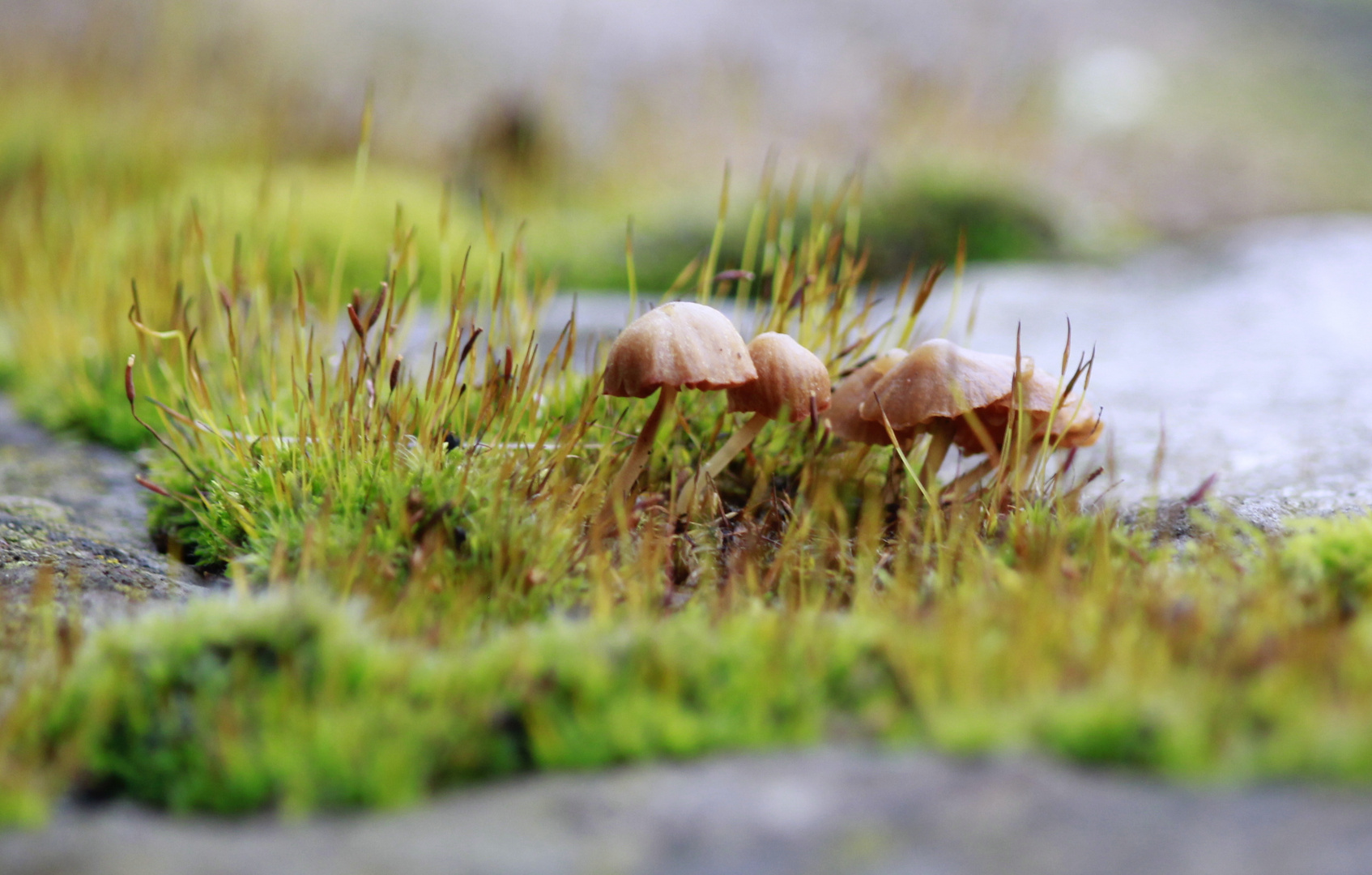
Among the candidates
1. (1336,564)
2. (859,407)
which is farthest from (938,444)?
(1336,564)

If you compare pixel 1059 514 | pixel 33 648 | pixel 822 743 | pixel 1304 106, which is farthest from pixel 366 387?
pixel 1304 106

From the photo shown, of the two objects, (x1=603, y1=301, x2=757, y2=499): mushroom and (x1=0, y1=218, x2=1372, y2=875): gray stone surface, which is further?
(x1=603, y1=301, x2=757, y2=499): mushroom

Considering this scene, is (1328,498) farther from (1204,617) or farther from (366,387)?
(366,387)

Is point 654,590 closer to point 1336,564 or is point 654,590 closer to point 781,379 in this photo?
point 781,379

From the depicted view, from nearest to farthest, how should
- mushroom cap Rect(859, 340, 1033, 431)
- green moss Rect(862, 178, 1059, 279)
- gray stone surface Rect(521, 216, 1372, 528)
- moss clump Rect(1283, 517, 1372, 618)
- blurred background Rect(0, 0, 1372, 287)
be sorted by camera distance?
moss clump Rect(1283, 517, 1372, 618) < mushroom cap Rect(859, 340, 1033, 431) < gray stone surface Rect(521, 216, 1372, 528) < green moss Rect(862, 178, 1059, 279) < blurred background Rect(0, 0, 1372, 287)

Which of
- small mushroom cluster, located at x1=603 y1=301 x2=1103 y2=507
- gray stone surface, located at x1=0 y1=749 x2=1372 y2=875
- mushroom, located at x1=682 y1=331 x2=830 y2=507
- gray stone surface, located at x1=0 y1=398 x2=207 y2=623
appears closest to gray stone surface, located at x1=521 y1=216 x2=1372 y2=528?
small mushroom cluster, located at x1=603 y1=301 x2=1103 y2=507

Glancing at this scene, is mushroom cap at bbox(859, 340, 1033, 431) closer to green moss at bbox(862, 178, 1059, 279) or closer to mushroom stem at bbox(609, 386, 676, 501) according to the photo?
mushroom stem at bbox(609, 386, 676, 501)
